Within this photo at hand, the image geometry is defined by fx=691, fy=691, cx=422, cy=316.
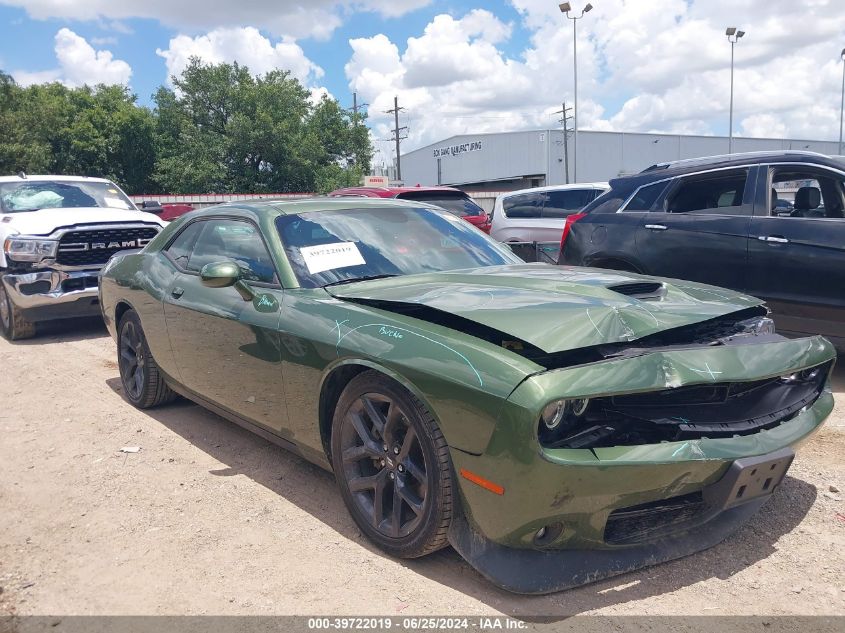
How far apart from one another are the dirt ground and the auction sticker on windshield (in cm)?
118

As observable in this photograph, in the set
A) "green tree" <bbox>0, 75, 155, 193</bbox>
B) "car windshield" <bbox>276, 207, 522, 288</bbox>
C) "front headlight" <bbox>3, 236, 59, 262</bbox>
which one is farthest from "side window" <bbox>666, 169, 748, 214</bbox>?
"green tree" <bbox>0, 75, 155, 193</bbox>

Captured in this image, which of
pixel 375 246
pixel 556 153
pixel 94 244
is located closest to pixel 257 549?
pixel 375 246

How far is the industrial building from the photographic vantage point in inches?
2313

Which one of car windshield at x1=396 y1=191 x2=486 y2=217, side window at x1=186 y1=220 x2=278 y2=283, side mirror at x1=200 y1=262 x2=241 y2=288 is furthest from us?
car windshield at x1=396 y1=191 x2=486 y2=217

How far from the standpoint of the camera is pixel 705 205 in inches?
237

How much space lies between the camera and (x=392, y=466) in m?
2.81

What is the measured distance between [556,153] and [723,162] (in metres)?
54.7

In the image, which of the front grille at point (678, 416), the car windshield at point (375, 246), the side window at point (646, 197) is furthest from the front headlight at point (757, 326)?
the side window at point (646, 197)

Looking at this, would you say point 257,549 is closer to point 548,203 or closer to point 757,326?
point 757,326

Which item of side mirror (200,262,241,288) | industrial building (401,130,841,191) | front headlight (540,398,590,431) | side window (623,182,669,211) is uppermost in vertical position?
industrial building (401,130,841,191)

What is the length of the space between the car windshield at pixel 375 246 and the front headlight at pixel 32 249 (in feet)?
16.9

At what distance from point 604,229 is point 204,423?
399cm

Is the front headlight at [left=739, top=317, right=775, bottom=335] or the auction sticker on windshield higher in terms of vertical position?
the auction sticker on windshield

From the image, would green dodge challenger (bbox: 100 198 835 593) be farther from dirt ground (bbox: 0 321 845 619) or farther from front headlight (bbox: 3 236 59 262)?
front headlight (bbox: 3 236 59 262)
